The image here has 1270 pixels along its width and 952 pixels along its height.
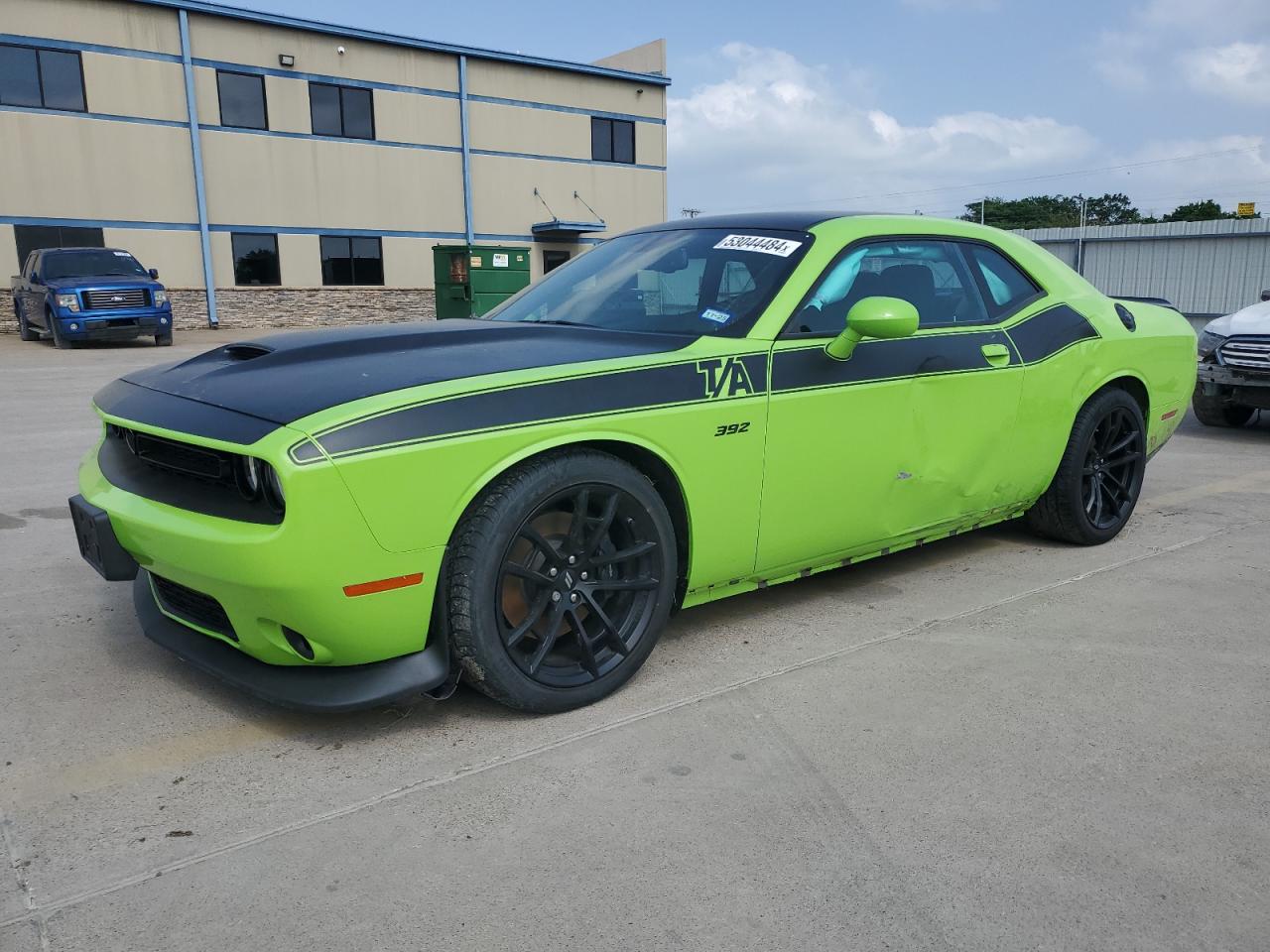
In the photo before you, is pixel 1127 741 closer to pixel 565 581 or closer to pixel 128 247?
pixel 565 581

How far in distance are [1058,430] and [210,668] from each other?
352 centimetres

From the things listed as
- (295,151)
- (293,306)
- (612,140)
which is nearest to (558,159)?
(612,140)

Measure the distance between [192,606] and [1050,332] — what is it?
353cm

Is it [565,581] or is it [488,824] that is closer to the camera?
[488,824]

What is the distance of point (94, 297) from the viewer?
16.4 meters

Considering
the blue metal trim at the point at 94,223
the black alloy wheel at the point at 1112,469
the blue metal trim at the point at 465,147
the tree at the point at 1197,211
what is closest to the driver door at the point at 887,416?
the black alloy wheel at the point at 1112,469

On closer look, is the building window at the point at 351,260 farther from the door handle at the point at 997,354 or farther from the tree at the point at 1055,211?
the tree at the point at 1055,211

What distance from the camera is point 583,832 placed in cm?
239

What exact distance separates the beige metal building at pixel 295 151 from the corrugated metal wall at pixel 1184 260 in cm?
1313

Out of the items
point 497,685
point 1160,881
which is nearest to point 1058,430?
point 1160,881

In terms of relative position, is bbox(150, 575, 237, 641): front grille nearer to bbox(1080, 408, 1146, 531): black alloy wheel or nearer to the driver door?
the driver door

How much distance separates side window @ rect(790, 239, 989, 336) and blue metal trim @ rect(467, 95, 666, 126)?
24.8m

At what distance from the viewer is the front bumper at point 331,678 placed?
104 inches

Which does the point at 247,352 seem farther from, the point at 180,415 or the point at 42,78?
the point at 42,78
